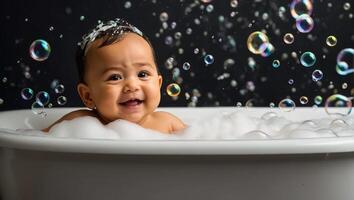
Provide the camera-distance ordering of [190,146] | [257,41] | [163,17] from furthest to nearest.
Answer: [163,17]
[257,41]
[190,146]

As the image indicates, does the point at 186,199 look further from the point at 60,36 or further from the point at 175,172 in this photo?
the point at 60,36

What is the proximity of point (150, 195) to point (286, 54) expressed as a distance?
1.53 m

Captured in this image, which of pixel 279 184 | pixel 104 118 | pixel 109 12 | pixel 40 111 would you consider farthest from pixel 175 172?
pixel 109 12

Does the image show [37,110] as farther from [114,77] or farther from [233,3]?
[233,3]

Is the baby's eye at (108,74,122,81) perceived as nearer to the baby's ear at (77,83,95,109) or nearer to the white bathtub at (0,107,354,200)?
the baby's ear at (77,83,95,109)

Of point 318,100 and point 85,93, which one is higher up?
point 85,93

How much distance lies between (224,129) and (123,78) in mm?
394

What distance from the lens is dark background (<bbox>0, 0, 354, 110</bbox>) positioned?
8.32ft

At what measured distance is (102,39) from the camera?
5.62ft

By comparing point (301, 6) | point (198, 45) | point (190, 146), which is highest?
point (301, 6)

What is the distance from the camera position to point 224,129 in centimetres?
189

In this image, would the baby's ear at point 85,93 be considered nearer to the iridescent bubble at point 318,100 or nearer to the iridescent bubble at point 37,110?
the iridescent bubble at point 37,110

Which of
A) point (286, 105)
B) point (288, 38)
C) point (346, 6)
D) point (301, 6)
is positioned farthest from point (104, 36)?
point (346, 6)

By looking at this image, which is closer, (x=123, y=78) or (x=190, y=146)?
(x=190, y=146)
